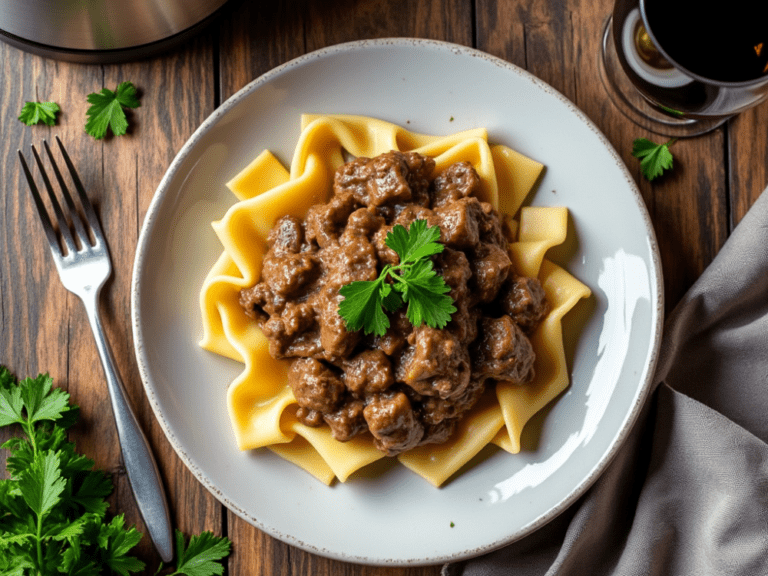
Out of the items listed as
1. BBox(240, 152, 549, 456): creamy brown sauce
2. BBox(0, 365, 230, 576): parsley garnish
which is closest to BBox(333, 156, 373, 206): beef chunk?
BBox(240, 152, 549, 456): creamy brown sauce

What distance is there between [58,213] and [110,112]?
0.73 m

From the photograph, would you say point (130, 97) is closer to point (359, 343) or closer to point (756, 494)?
point (359, 343)

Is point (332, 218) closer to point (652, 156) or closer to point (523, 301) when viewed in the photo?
point (523, 301)

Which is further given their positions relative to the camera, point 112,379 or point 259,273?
point 112,379

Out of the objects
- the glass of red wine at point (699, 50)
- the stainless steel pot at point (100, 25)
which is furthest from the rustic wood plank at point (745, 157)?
the stainless steel pot at point (100, 25)

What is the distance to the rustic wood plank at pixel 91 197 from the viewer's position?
176 inches

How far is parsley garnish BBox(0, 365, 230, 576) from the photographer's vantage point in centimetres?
400

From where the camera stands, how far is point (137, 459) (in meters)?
4.30

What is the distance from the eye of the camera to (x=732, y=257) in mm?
4219

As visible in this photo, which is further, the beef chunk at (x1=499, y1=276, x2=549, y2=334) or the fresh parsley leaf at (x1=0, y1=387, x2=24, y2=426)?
the fresh parsley leaf at (x1=0, y1=387, x2=24, y2=426)

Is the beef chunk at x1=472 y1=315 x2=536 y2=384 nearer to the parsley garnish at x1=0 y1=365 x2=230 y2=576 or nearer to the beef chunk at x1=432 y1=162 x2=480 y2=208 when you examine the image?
the beef chunk at x1=432 y1=162 x2=480 y2=208

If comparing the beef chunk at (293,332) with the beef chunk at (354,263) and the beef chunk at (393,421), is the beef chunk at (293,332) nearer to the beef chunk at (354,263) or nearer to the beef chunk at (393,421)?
the beef chunk at (354,263)

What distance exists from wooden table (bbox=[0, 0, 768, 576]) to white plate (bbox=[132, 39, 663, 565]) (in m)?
0.50

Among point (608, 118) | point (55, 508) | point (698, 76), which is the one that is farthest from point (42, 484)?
point (698, 76)
